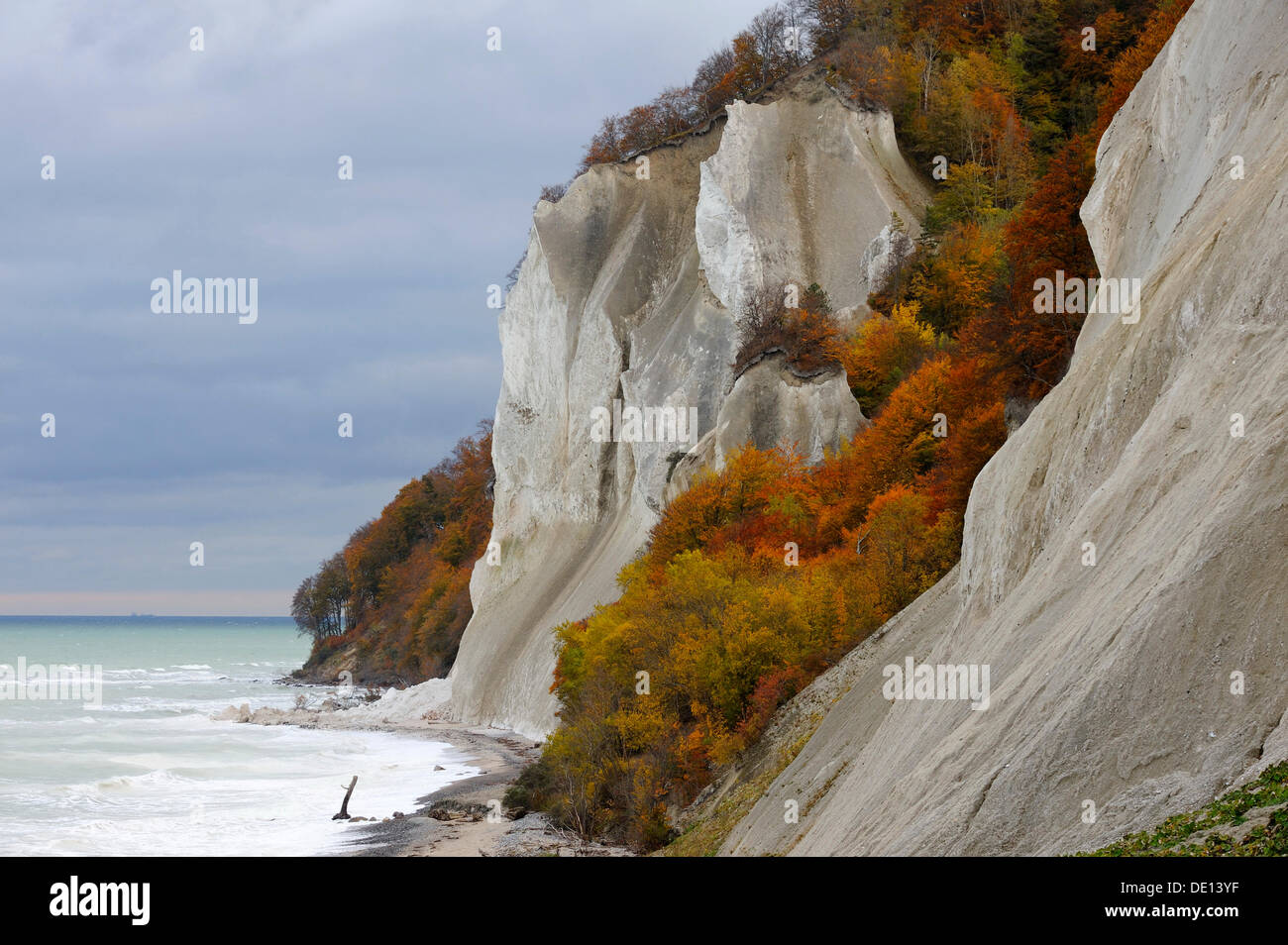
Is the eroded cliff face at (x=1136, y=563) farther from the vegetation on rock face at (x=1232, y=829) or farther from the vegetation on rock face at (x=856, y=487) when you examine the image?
the vegetation on rock face at (x=856, y=487)

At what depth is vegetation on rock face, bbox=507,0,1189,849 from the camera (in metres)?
29.2

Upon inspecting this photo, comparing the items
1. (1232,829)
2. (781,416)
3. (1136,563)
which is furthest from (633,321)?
(1232,829)

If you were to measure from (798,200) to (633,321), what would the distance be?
35.9 feet

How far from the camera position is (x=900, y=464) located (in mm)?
39250

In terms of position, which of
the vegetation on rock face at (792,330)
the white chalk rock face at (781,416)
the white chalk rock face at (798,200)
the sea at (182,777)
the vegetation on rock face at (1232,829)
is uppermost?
the white chalk rock face at (798,200)

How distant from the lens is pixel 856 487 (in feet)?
131

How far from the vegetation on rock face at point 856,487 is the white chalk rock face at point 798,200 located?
1.77 m

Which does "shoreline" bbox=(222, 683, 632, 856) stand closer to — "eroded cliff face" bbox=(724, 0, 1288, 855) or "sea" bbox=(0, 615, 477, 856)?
"sea" bbox=(0, 615, 477, 856)

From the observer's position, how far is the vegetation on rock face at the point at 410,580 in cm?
8700

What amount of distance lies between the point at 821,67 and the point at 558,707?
123 ft

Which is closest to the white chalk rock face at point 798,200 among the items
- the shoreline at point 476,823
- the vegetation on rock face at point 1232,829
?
the shoreline at point 476,823

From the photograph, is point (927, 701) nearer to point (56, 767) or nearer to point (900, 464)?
point (900, 464)
